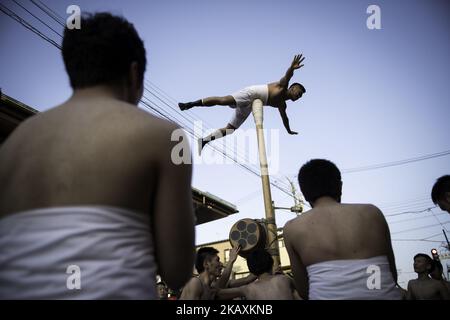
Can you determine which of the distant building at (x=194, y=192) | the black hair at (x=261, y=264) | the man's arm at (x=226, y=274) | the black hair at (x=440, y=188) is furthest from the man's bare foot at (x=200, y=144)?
the black hair at (x=440, y=188)

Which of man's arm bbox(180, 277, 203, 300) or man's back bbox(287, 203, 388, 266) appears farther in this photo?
man's arm bbox(180, 277, 203, 300)

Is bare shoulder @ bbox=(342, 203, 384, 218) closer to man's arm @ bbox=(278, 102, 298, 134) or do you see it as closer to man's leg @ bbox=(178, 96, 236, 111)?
man's leg @ bbox=(178, 96, 236, 111)

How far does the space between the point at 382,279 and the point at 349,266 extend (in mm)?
230

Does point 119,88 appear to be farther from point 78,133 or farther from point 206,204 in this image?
point 206,204

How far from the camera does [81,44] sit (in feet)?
4.29

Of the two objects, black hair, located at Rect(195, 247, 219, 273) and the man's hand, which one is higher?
the man's hand

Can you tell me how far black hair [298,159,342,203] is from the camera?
8.75 feet

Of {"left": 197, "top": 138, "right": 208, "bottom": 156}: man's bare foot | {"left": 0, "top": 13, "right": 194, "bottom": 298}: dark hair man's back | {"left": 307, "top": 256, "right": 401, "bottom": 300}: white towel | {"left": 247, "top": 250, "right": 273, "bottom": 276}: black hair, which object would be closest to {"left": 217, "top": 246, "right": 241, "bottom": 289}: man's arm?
{"left": 247, "top": 250, "right": 273, "bottom": 276}: black hair

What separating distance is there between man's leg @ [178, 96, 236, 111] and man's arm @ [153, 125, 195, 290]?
185 inches

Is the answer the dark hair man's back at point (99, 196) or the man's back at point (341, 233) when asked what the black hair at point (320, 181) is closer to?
the man's back at point (341, 233)

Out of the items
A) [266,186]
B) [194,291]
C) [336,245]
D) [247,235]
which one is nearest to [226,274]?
[194,291]

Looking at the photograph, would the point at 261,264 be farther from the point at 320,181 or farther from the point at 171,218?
the point at 171,218

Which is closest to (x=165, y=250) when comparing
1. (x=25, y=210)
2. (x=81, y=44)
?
(x=25, y=210)

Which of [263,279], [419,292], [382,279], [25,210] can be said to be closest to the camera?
[25,210]
